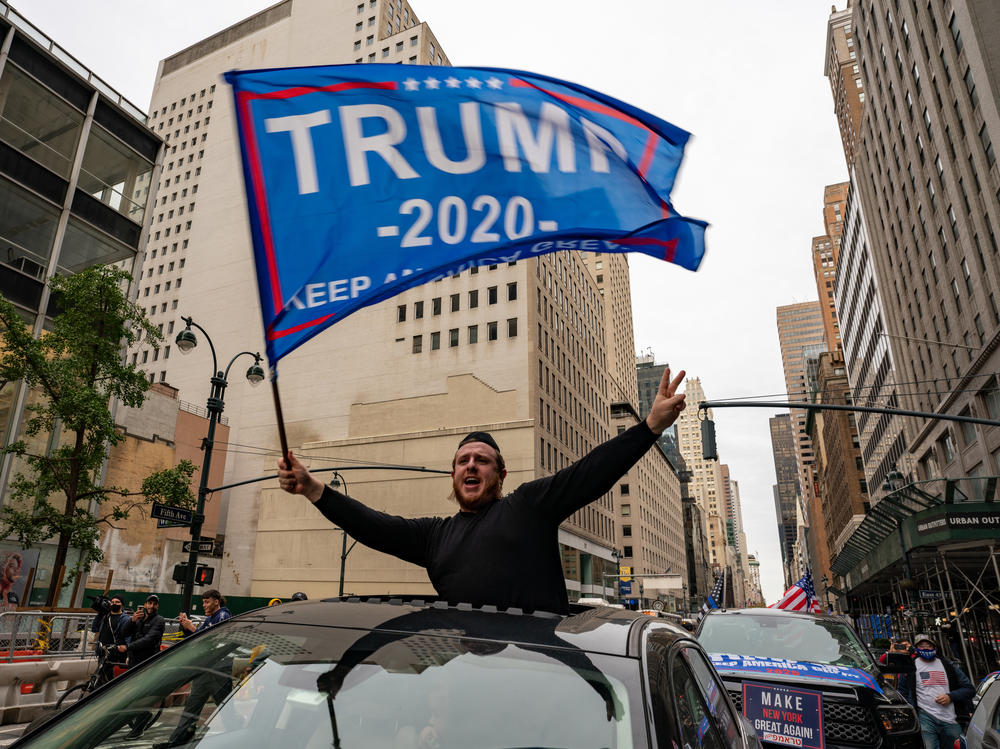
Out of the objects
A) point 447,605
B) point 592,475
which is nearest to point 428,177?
point 592,475

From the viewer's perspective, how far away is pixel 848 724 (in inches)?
239

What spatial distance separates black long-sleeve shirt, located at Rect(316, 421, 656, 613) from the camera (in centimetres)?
329

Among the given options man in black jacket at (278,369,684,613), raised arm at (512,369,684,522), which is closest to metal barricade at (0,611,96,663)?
man in black jacket at (278,369,684,613)

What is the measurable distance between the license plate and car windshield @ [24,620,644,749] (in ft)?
16.6

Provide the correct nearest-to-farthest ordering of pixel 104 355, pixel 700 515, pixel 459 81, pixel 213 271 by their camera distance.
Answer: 1. pixel 459 81
2. pixel 104 355
3. pixel 213 271
4. pixel 700 515

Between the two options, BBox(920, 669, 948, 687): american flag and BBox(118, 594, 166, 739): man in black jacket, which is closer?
BBox(920, 669, 948, 687): american flag

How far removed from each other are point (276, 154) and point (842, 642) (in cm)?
719

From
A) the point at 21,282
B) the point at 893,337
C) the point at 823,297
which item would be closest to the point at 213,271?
the point at 21,282

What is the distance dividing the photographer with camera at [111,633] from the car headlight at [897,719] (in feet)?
36.7

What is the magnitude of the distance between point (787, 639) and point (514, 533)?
18.0 ft

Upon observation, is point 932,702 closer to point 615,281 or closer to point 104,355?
point 104,355

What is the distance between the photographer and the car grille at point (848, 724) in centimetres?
602

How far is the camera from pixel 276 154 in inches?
177

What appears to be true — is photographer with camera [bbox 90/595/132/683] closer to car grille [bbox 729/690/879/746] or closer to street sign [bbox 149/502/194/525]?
street sign [bbox 149/502/194/525]
